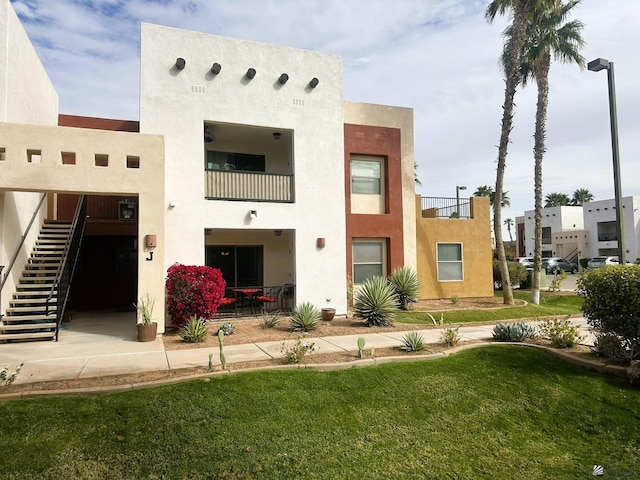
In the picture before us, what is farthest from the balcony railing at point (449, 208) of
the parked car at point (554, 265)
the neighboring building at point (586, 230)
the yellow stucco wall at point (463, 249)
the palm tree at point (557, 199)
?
the palm tree at point (557, 199)

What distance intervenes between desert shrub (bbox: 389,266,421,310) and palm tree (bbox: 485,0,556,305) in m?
4.25

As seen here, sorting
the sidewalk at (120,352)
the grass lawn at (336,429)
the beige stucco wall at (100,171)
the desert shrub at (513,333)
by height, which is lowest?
the grass lawn at (336,429)

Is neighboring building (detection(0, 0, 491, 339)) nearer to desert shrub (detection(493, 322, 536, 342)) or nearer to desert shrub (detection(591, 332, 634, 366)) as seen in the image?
desert shrub (detection(493, 322, 536, 342))

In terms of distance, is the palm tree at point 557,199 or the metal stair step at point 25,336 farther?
the palm tree at point 557,199

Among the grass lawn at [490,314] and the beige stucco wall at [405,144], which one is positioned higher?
the beige stucco wall at [405,144]

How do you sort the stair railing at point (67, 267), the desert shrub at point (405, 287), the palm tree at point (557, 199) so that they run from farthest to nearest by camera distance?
the palm tree at point (557, 199) < the desert shrub at point (405, 287) < the stair railing at point (67, 267)

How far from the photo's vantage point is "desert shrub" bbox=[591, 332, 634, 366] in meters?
7.67

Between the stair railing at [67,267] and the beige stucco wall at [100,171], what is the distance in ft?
6.68

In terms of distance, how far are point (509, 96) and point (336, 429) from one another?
15954mm

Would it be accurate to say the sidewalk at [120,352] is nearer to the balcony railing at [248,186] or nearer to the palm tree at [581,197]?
the balcony railing at [248,186]

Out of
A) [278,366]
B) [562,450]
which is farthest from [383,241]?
[562,450]

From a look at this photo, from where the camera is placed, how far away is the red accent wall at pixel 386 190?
1600 centimetres

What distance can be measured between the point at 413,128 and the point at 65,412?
1564 cm

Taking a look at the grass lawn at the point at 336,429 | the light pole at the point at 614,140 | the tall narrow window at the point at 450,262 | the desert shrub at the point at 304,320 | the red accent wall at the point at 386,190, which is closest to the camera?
the grass lawn at the point at 336,429
